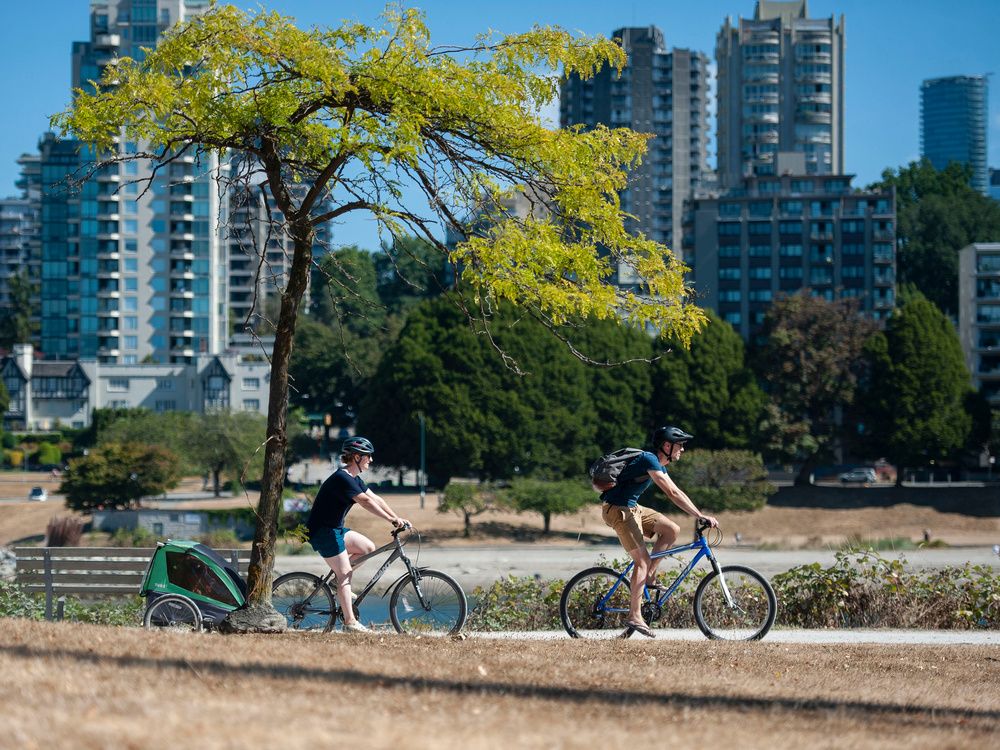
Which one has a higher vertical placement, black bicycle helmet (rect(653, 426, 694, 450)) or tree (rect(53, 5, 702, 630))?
tree (rect(53, 5, 702, 630))

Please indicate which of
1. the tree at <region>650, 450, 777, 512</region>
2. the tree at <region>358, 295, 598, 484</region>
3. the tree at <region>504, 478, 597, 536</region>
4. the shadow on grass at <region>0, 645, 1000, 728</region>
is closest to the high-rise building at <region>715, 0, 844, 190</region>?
the tree at <region>358, 295, 598, 484</region>

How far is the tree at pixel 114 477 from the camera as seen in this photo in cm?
5788

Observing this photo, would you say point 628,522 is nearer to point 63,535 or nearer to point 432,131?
point 432,131

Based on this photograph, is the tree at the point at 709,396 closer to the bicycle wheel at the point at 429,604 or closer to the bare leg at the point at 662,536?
the bare leg at the point at 662,536

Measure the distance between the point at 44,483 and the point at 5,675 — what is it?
279 feet

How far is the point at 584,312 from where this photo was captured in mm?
10289

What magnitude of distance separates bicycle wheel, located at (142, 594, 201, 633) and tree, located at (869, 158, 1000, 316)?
10927cm

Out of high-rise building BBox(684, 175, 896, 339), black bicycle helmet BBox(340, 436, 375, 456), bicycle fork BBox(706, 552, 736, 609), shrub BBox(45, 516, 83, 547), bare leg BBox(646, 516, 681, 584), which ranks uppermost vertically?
high-rise building BBox(684, 175, 896, 339)

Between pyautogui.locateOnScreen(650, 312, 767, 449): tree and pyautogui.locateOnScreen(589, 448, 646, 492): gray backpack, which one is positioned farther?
pyautogui.locateOnScreen(650, 312, 767, 449): tree

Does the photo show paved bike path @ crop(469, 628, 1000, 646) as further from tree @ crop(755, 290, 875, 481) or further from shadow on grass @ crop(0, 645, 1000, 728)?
tree @ crop(755, 290, 875, 481)

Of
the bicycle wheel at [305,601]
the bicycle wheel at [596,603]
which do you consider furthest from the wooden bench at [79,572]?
the bicycle wheel at [596,603]

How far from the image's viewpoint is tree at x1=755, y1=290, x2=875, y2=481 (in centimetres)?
7038

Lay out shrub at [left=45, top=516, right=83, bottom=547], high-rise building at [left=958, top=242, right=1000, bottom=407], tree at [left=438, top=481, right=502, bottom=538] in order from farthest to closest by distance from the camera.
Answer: high-rise building at [left=958, top=242, right=1000, bottom=407]
tree at [left=438, top=481, right=502, bottom=538]
shrub at [left=45, top=516, right=83, bottom=547]

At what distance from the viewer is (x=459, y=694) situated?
22.8 ft
